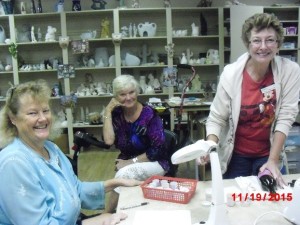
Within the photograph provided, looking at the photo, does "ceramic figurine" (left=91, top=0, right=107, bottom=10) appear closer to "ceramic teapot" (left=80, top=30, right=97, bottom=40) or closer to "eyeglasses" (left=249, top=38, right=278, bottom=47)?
"ceramic teapot" (left=80, top=30, right=97, bottom=40)

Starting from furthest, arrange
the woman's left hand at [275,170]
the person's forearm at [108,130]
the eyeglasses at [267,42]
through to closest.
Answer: the person's forearm at [108,130]
the eyeglasses at [267,42]
the woman's left hand at [275,170]

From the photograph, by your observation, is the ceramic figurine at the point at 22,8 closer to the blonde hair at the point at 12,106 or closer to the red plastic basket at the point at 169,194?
the blonde hair at the point at 12,106

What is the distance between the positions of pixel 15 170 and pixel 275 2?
549 cm

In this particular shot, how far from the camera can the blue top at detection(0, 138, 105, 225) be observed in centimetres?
130

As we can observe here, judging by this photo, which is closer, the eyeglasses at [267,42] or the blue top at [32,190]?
the blue top at [32,190]

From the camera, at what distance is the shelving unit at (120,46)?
538 cm

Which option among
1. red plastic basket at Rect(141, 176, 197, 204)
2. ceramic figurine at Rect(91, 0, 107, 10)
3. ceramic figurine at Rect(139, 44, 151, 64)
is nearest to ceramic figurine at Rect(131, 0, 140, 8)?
ceramic figurine at Rect(91, 0, 107, 10)

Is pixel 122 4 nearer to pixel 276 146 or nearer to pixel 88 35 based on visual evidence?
pixel 88 35

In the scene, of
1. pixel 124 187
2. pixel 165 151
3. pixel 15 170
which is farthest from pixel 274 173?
pixel 15 170

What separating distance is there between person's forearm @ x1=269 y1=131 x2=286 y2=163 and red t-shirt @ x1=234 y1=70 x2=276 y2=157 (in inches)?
2.4

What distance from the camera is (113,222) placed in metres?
1.34

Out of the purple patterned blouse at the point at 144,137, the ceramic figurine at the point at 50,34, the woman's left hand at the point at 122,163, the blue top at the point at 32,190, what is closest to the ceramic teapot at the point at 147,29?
the ceramic figurine at the point at 50,34
